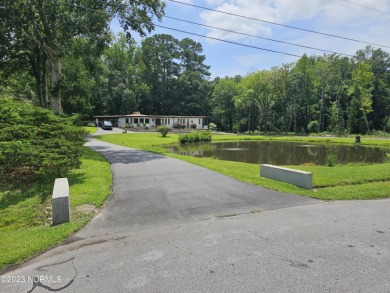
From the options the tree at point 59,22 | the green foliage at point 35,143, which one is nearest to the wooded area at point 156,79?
the tree at point 59,22

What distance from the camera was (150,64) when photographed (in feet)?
217

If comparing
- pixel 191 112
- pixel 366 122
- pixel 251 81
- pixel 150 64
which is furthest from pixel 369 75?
pixel 150 64

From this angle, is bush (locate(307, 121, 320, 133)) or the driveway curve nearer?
the driveway curve

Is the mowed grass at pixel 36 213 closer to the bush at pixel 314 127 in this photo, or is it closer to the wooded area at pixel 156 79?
the wooded area at pixel 156 79

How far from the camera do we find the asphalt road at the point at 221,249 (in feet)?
10.9

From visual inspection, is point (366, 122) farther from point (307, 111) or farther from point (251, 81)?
point (251, 81)

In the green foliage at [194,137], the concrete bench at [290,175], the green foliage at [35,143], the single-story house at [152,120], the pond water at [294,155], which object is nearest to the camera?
the green foliage at [35,143]

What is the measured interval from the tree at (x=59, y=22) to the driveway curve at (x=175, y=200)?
32.8 feet

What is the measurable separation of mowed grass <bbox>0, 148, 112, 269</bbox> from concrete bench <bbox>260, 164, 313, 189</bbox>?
5508 millimetres

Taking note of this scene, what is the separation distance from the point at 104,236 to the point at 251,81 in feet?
163

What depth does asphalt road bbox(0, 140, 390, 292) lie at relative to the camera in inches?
130

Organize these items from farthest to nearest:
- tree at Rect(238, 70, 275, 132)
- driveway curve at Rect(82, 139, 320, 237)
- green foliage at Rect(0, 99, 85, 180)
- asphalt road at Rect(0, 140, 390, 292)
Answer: tree at Rect(238, 70, 275, 132) → green foliage at Rect(0, 99, 85, 180) → driveway curve at Rect(82, 139, 320, 237) → asphalt road at Rect(0, 140, 390, 292)

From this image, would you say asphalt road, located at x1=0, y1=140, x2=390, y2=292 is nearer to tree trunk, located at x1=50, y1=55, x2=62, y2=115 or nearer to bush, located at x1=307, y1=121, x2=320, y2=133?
tree trunk, located at x1=50, y1=55, x2=62, y2=115

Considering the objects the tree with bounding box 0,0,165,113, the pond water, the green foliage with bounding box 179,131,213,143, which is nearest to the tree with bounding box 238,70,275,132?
the green foliage with bounding box 179,131,213,143
